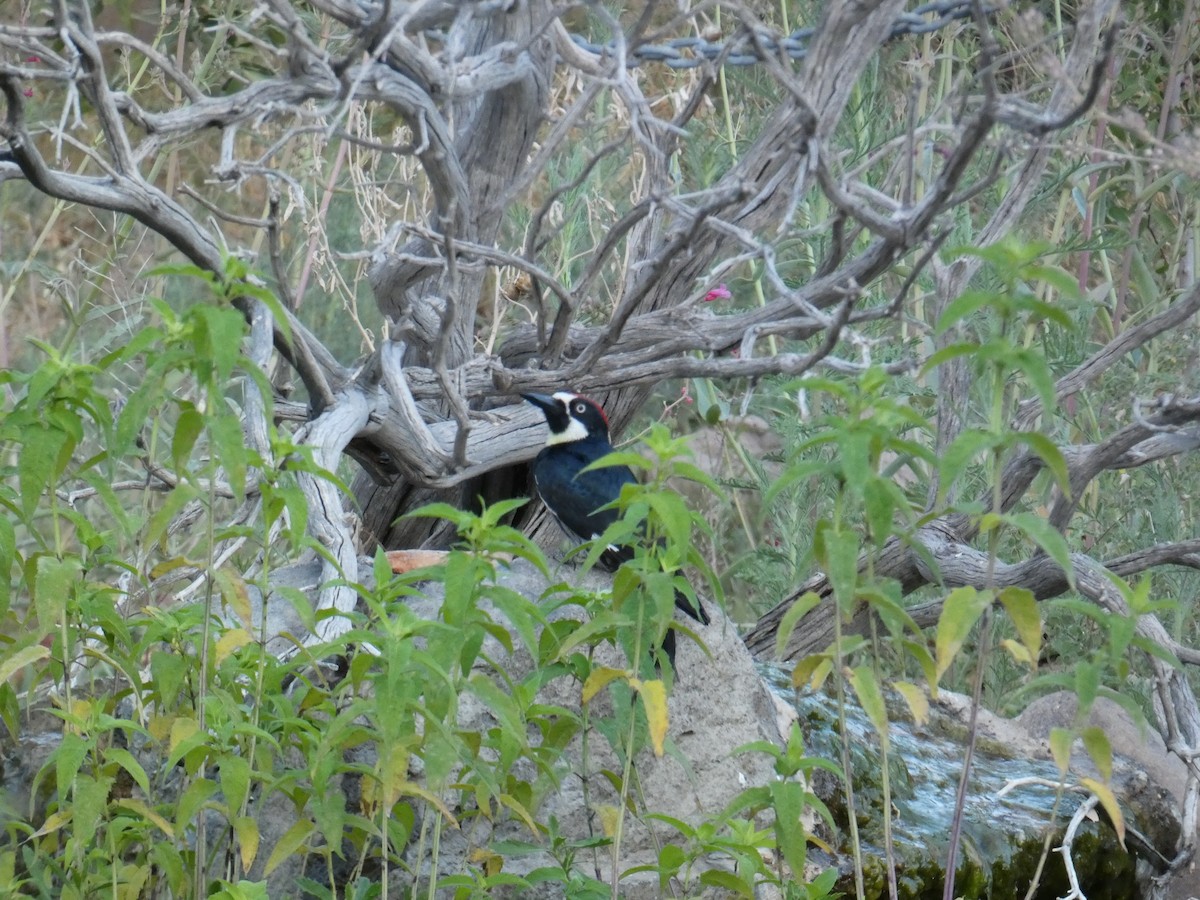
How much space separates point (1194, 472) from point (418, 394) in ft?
9.19

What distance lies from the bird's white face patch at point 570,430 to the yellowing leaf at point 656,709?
2034 mm

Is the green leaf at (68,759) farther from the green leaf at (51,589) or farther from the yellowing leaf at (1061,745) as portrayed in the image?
the yellowing leaf at (1061,745)

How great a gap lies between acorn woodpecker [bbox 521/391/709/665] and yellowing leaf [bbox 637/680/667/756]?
1.92m

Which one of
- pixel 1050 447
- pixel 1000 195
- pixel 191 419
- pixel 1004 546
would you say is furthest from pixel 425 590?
pixel 1000 195

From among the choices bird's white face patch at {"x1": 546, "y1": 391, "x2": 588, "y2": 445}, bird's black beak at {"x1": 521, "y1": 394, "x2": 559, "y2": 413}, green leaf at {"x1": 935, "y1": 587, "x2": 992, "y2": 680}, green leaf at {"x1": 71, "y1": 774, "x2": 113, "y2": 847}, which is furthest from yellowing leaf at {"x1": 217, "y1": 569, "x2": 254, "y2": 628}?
bird's white face patch at {"x1": 546, "y1": 391, "x2": 588, "y2": 445}

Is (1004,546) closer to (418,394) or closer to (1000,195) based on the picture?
(1000,195)

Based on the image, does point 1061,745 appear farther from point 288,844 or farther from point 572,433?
point 572,433

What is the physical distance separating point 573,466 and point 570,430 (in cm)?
16

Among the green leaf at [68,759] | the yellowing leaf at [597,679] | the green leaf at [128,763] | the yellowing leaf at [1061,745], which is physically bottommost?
the green leaf at [128,763]

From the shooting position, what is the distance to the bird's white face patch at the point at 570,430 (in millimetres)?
4194

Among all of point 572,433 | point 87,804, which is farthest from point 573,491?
point 87,804

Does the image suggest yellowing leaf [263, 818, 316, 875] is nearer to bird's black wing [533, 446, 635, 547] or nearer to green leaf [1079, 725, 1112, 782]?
green leaf [1079, 725, 1112, 782]

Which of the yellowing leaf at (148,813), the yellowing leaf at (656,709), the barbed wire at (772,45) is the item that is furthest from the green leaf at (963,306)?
the barbed wire at (772,45)

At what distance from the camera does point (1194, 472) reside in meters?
5.15
